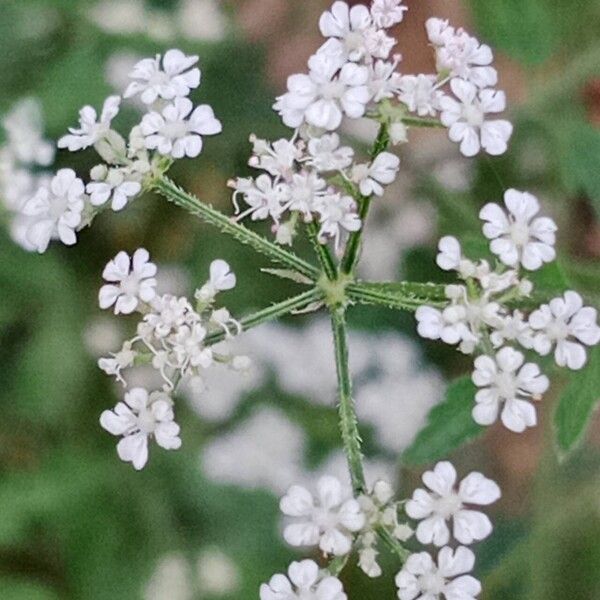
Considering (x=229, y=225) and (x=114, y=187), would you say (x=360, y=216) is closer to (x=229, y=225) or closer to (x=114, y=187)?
(x=229, y=225)

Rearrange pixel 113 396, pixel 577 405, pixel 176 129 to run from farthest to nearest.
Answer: pixel 113 396
pixel 577 405
pixel 176 129

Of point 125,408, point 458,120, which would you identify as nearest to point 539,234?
point 458,120

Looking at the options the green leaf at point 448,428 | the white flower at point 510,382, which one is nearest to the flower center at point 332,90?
the white flower at point 510,382

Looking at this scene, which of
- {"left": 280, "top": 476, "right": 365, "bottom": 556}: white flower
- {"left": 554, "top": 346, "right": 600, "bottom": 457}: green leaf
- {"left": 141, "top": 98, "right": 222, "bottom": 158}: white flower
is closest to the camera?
{"left": 280, "top": 476, "right": 365, "bottom": 556}: white flower

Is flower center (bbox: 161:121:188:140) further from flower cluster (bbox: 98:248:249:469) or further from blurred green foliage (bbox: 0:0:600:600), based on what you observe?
blurred green foliage (bbox: 0:0:600:600)

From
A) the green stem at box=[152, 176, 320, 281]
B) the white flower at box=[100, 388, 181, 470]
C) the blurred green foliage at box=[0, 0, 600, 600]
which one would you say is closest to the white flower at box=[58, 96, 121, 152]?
the green stem at box=[152, 176, 320, 281]

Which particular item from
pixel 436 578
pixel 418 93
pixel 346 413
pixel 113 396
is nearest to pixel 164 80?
pixel 418 93
